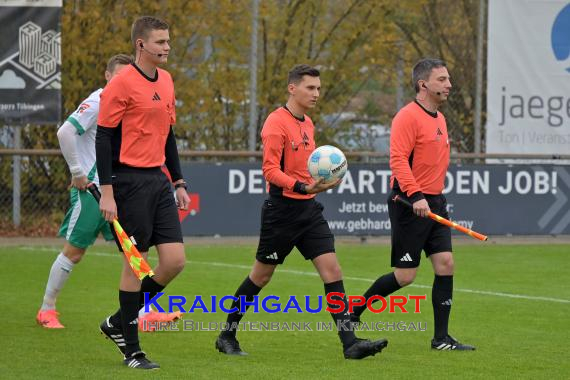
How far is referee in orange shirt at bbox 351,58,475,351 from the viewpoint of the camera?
29.6 feet

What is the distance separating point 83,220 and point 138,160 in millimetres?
2214

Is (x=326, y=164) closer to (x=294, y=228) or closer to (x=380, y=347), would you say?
(x=294, y=228)

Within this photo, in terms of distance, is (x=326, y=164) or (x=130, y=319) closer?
(x=130, y=319)

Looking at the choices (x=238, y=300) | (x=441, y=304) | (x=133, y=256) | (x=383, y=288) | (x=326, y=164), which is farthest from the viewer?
(x=383, y=288)

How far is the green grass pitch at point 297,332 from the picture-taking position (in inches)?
313

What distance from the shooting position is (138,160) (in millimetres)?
7859

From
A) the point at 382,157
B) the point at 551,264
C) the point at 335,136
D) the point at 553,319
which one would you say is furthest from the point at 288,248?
the point at 335,136

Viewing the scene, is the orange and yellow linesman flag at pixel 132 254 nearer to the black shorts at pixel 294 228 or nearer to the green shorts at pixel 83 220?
the black shorts at pixel 294 228

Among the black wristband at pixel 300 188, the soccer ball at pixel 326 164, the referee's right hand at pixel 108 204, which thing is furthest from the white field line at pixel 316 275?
the referee's right hand at pixel 108 204

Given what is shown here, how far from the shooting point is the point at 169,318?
988cm

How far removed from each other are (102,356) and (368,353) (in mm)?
1859

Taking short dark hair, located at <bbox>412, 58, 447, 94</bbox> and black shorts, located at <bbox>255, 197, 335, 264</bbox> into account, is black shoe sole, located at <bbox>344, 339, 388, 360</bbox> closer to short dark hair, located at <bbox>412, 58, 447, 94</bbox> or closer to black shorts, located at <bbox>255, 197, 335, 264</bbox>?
black shorts, located at <bbox>255, 197, 335, 264</bbox>

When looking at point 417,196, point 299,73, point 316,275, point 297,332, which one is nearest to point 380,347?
point 417,196

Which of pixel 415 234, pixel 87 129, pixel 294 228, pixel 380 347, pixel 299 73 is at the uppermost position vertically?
pixel 299 73
